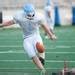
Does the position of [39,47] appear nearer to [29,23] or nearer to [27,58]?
[29,23]

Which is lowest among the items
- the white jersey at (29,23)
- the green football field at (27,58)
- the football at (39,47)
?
the green football field at (27,58)

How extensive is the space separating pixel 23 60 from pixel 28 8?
4017mm

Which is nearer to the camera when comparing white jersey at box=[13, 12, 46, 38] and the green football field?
white jersey at box=[13, 12, 46, 38]

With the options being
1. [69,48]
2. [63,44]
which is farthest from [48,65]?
[63,44]

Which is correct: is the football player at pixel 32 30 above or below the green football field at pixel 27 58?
above

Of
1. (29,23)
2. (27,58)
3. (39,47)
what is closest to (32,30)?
(29,23)

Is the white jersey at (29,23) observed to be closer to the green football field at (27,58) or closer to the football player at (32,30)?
the football player at (32,30)

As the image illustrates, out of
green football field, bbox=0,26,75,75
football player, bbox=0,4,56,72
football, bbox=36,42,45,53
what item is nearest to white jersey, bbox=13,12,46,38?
football player, bbox=0,4,56,72

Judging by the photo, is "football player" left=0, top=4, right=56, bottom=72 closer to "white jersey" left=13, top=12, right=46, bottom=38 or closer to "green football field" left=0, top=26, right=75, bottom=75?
"white jersey" left=13, top=12, right=46, bottom=38

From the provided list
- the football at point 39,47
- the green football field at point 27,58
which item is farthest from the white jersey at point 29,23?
Result: the green football field at point 27,58

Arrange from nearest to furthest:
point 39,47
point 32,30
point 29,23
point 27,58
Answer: point 39,47 → point 29,23 → point 32,30 → point 27,58

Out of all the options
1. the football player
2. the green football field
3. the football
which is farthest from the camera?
the green football field

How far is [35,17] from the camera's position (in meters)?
12.4

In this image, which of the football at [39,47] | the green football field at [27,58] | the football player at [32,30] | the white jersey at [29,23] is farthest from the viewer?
the green football field at [27,58]
